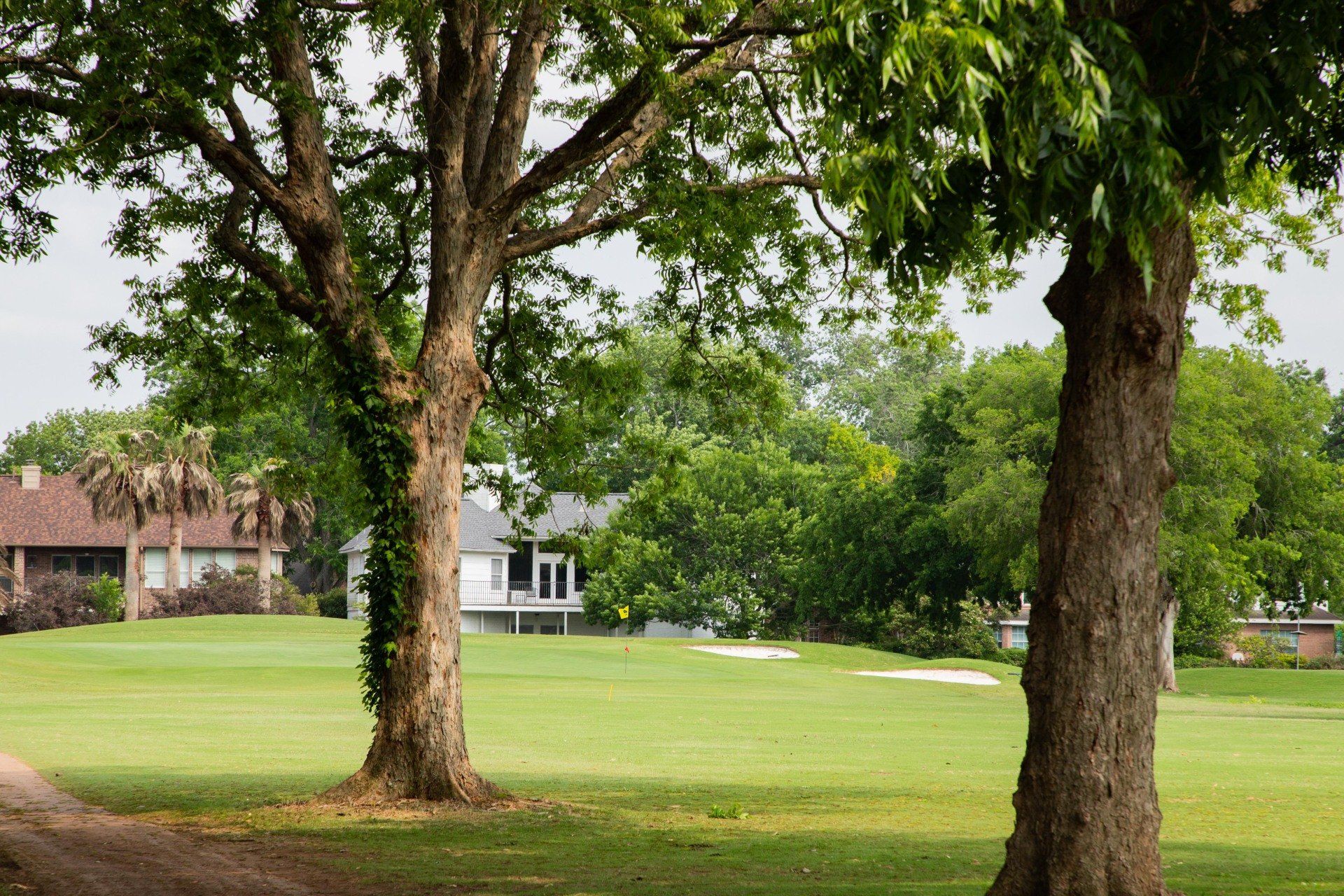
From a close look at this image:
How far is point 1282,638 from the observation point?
68.1m

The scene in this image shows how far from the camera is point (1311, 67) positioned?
230 inches

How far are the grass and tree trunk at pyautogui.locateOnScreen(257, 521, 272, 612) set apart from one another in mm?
19919

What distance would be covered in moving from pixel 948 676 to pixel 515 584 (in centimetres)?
3001

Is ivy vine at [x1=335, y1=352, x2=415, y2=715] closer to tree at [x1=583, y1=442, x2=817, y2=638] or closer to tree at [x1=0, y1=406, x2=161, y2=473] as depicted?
tree at [x1=583, y1=442, x2=817, y2=638]

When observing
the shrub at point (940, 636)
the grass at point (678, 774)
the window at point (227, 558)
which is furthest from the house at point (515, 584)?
the grass at point (678, 774)

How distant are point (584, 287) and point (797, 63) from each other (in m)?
5.82

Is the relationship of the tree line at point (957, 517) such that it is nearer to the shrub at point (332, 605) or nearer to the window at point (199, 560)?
the shrub at point (332, 605)

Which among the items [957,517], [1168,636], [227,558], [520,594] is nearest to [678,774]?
[957,517]

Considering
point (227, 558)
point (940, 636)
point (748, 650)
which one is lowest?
point (748, 650)

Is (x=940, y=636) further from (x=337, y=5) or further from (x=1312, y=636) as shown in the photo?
(x=337, y=5)

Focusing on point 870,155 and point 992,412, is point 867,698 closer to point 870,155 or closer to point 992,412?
point 992,412

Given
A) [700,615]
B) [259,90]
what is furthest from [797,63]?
[700,615]

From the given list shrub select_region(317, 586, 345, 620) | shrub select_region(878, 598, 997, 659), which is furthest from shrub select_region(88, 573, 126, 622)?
shrub select_region(878, 598, 997, 659)

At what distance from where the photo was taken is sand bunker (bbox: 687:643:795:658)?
4888 cm
